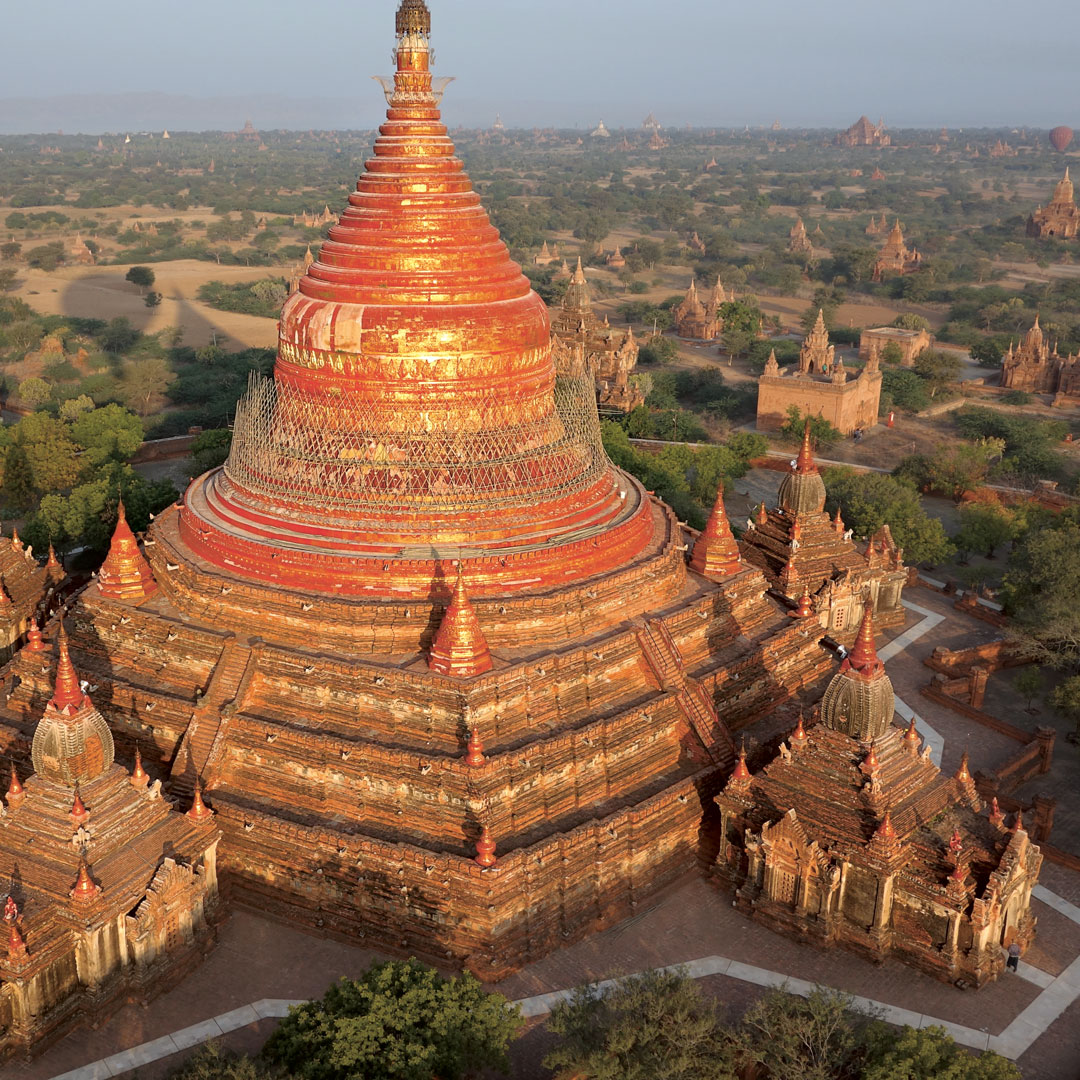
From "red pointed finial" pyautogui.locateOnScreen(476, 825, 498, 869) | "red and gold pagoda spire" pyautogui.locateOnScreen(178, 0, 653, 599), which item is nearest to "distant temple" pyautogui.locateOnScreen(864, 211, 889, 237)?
"red and gold pagoda spire" pyautogui.locateOnScreen(178, 0, 653, 599)

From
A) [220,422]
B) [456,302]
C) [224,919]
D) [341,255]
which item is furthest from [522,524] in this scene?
[220,422]

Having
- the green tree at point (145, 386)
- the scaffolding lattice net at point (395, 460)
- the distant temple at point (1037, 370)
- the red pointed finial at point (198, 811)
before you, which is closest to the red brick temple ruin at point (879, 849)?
the scaffolding lattice net at point (395, 460)

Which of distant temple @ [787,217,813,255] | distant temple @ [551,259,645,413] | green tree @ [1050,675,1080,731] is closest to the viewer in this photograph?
green tree @ [1050,675,1080,731]

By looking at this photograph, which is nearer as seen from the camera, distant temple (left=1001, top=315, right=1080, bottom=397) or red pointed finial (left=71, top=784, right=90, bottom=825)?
red pointed finial (left=71, top=784, right=90, bottom=825)

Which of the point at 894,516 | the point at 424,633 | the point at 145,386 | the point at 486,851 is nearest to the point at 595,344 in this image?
the point at 894,516

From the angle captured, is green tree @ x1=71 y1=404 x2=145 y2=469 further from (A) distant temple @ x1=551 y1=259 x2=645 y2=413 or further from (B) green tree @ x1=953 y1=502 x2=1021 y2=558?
(B) green tree @ x1=953 y1=502 x2=1021 y2=558

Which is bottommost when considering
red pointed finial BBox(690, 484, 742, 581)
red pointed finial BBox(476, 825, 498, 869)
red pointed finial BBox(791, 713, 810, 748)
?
red pointed finial BBox(476, 825, 498, 869)

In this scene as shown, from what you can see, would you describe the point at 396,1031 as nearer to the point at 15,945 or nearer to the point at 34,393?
the point at 15,945
